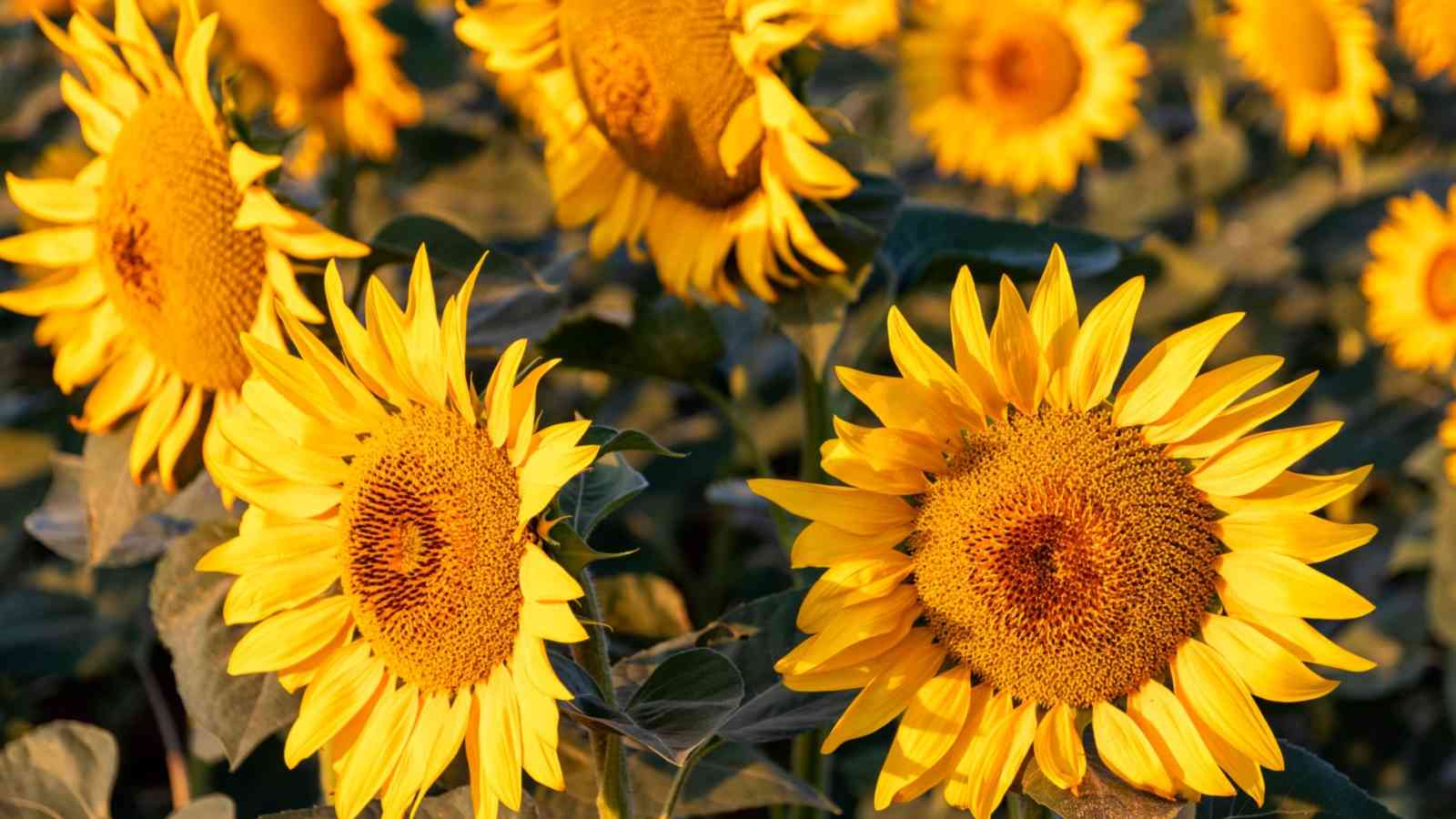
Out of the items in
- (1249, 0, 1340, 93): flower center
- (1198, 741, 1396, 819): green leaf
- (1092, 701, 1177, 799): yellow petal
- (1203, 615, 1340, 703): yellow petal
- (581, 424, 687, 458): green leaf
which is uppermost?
(581, 424, 687, 458): green leaf

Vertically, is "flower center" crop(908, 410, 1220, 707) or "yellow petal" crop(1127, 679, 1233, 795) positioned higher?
"flower center" crop(908, 410, 1220, 707)

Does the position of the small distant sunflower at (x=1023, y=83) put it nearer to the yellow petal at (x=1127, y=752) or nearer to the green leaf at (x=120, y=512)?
the green leaf at (x=120, y=512)

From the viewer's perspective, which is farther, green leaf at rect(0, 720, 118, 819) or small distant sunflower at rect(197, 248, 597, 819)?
green leaf at rect(0, 720, 118, 819)

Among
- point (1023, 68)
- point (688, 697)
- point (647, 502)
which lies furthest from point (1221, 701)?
point (1023, 68)

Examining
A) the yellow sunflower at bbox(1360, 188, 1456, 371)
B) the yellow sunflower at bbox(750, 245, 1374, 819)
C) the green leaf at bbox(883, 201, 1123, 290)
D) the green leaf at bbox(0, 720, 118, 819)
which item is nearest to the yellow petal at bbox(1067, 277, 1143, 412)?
the yellow sunflower at bbox(750, 245, 1374, 819)

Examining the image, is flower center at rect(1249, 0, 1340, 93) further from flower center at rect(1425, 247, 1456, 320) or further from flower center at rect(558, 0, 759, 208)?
flower center at rect(558, 0, 759, 208)

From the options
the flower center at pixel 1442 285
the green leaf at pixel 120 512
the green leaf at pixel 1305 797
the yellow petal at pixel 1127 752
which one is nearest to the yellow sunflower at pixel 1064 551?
the yellow petal at pixel 1127 752
